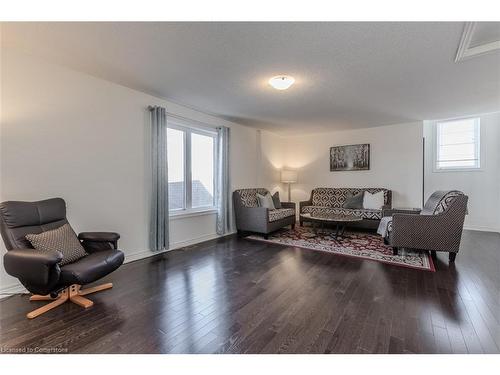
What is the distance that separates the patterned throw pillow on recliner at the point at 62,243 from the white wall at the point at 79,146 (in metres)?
0.56

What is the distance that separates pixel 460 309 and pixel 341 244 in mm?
2112

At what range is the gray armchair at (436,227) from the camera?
3244 mm

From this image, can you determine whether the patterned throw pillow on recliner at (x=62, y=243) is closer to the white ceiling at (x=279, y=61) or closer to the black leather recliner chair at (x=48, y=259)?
the black leather recliner chair at (x=48, y=259)

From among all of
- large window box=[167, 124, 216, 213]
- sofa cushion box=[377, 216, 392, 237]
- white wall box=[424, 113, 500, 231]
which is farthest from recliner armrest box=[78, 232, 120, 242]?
white wall box=[424, 113, 500, 231]

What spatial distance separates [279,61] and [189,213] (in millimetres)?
2871

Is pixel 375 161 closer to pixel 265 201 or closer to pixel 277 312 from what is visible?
pixel 265 201

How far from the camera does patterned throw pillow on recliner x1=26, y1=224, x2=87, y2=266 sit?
7.18 feet

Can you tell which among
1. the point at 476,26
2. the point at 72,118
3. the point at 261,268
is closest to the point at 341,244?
the point at 261,268

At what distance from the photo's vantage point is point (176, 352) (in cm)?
158

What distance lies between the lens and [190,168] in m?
4.46

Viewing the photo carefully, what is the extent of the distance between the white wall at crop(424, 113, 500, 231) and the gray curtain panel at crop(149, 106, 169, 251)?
5.59m

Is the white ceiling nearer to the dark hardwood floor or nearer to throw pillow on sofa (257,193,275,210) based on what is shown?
throw pillow on sofa (257,193,275,210)

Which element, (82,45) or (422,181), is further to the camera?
(422,181)
